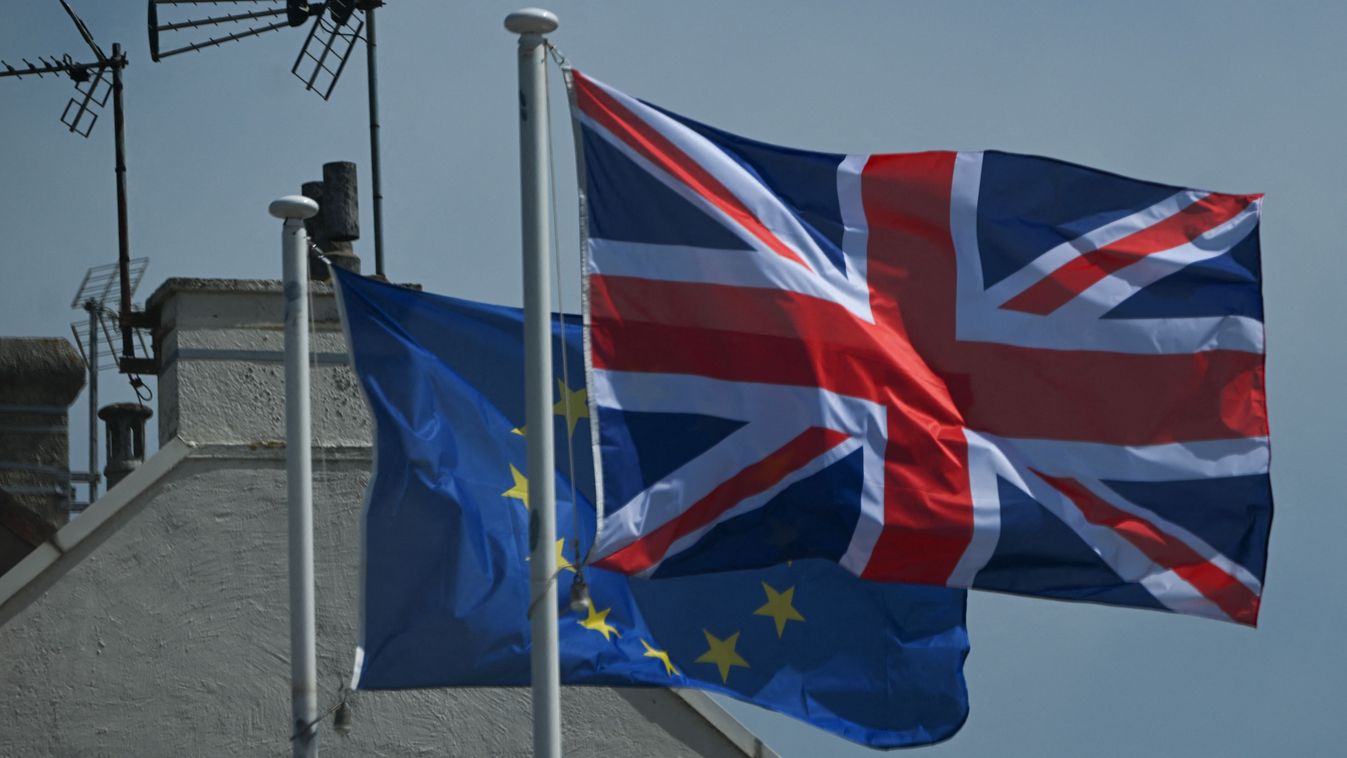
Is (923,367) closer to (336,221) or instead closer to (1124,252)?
(1124,252)

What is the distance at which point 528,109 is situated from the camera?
31.6 feet

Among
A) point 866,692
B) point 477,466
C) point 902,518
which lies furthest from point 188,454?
point 902,518

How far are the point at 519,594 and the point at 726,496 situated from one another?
173 cm

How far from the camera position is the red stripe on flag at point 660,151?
388 inches

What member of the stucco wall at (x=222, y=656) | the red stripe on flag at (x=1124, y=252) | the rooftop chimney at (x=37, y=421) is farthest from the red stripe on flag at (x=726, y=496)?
the rooftop chimney at (x=37, y=421)

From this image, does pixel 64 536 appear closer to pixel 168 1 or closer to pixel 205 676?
pixel 205 676

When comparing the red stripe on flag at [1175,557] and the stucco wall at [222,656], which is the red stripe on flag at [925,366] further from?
the stucco wall at [222,656]

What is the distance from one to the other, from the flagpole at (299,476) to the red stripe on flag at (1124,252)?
11.2ft

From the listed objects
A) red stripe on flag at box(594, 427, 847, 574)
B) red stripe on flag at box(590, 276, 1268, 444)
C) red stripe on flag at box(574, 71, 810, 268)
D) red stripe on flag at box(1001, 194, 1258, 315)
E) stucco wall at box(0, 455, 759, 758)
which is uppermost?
red stripe on flag at box(574, 71, 810, 268)

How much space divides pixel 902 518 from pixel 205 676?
5123 millimetres

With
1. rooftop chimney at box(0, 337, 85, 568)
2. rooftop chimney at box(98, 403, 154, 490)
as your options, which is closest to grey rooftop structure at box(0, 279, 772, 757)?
rooftop chimney at box(0, 337, 85, 568)

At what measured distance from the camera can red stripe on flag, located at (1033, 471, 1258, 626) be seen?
10469 mm

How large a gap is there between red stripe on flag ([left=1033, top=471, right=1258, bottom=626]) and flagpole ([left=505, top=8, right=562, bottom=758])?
252 centimetres

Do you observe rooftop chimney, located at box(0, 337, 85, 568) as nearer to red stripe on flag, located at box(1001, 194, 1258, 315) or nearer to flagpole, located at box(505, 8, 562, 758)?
flagpole, located at box(505, 8, 562, 758)
